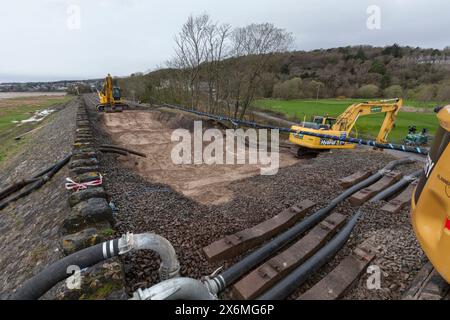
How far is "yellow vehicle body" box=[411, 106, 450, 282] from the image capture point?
204 cm

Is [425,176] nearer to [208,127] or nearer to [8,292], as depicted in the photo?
[8,292]

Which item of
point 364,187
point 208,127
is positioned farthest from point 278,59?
point 364,187

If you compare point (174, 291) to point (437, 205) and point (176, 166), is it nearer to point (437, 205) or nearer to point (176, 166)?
point (437, 205)

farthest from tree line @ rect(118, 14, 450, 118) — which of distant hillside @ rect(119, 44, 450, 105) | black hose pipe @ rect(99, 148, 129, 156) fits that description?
black hose pipe @ rect(99, 148, 129, 156)

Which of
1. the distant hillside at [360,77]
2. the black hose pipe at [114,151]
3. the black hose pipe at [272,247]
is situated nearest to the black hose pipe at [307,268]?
the black hose pipe at [272,247]

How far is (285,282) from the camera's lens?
296 cm

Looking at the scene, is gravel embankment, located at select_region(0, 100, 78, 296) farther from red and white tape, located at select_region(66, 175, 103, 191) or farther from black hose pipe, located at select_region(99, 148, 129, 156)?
black hose pipe, located at select_region(99, 148, 129, 156)

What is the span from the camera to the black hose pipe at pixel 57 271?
77.4 inches

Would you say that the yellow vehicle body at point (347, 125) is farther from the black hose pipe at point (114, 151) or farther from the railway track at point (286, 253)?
the railway track at point (286, 253)

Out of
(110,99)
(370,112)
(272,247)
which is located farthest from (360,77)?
(272,247)

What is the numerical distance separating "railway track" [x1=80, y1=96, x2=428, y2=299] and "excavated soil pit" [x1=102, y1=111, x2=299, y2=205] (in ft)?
6.48

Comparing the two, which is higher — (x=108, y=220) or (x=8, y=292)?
(x=108, y=220)

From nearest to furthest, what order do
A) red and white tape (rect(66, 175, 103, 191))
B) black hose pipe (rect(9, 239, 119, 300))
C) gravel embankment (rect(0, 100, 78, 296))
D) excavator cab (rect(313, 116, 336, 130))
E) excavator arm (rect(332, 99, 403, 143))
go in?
1. black hose pipe (rect(9, 239, 119, 300))
2. gravel embankment (rect(0, 100, 78, 296))
3. red and white tape (rect(66, 175, 103, 191))
4. excavator arm (rect(332, 99, 403, 143))
5. excavator cab (rect(313, 116, 336, 130))
